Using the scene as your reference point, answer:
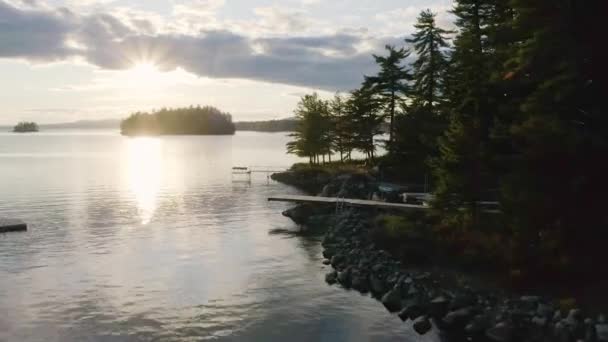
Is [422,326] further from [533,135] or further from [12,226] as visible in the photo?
[12,226]

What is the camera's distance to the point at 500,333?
19.3m

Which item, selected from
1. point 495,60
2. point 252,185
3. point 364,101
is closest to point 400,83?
point 364,101

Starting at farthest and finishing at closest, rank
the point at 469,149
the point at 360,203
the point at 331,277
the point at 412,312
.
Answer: the point at 360,203
the point at 469,149
the point at 331,277
the point at 412,312

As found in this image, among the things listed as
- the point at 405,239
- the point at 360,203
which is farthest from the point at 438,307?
the point at 360,203

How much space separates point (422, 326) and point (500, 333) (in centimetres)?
283

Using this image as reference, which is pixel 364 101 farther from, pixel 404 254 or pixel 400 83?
pixel 404 254

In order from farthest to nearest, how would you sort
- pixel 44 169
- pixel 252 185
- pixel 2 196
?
pixel 44 169, pixel 252 185, pixel 2 196

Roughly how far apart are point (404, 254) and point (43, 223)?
102 ft

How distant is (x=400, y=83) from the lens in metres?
64.9

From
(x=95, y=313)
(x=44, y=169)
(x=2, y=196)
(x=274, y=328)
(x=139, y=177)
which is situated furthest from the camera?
(x=44, y=169)

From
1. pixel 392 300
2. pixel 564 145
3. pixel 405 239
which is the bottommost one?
pixel 392 300

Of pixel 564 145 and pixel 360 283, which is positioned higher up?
pixel 564 145

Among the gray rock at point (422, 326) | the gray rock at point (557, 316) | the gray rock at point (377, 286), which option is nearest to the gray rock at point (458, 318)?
the gray rock at point (422, 326)

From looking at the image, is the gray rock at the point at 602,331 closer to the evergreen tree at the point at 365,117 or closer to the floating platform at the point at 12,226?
the floating platform at the point at 12,226
